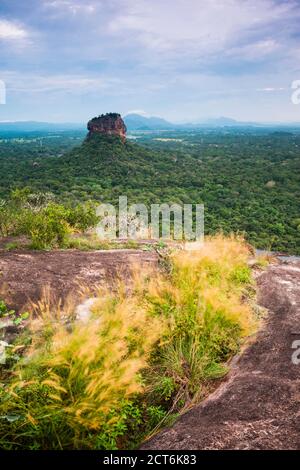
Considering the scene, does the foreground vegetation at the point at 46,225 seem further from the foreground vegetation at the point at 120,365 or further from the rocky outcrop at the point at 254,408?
the rocky outcrop at the point at 254,408

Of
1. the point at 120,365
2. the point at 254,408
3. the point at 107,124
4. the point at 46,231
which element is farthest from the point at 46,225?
the point at 107,124

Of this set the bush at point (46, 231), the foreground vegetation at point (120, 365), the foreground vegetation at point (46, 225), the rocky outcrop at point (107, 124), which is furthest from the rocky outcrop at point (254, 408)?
the rocky outcrop at point (107, 124)

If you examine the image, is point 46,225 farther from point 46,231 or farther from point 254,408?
point 254,408

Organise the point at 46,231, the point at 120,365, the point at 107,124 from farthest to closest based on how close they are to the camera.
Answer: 1. the point at 107,124
2. the point at 46,231
3. the point at 120,365

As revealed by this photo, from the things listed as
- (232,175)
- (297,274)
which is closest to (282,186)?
(232,175)

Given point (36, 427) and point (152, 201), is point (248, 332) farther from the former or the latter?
point (152, 201)

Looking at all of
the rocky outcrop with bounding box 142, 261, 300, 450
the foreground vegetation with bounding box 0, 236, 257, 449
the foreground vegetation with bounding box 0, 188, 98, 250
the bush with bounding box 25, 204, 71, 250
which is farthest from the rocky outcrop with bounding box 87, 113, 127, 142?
the rocky outcrop with bounding box 142, 261, 300, 450

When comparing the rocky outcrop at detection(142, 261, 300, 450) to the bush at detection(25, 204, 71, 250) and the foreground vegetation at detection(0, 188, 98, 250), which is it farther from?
the foreground vegetation at detection(0, 188, 98, 250)

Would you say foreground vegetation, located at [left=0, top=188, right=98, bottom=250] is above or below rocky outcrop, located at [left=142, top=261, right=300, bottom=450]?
above
